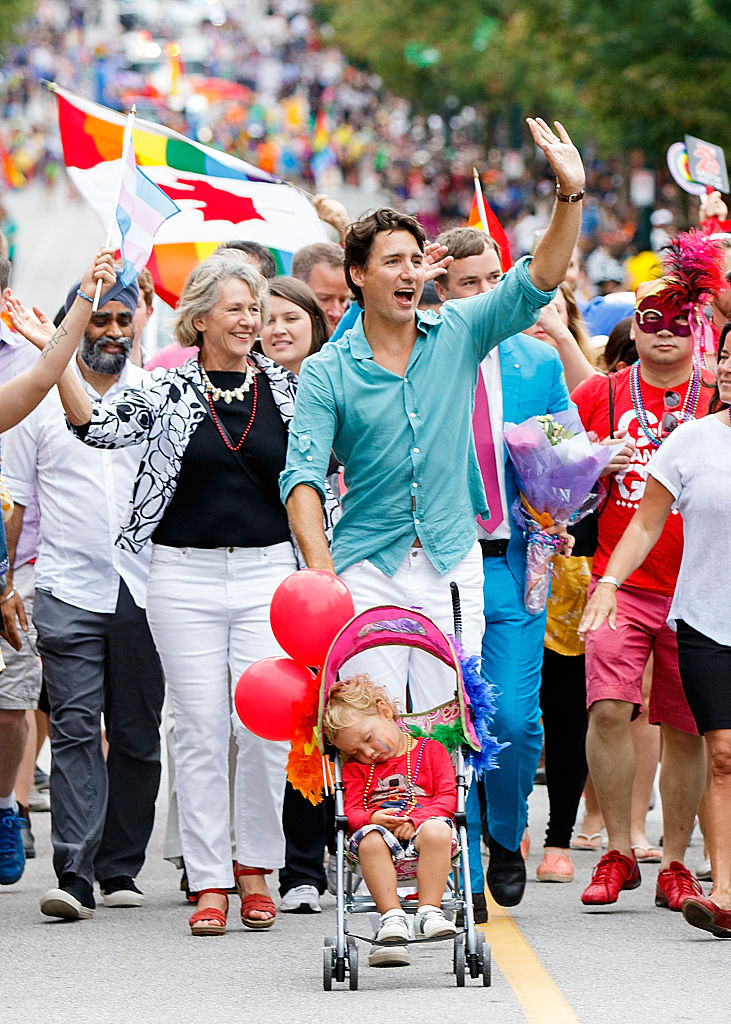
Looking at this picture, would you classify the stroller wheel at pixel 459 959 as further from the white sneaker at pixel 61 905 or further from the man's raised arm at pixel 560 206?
the man's raised arm at pixel 560 206

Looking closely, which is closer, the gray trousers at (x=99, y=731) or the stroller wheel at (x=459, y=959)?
the stroller wheel at (x=459, y=959)

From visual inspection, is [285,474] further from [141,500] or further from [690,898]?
[690,898]

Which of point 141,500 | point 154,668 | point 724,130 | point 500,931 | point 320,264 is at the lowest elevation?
point 500,931

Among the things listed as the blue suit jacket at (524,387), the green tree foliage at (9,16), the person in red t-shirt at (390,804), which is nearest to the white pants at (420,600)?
the person in red t-shirt at (390,804)

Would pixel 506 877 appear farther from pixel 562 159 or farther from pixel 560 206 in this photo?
pixel 562 159

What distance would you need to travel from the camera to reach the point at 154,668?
8758mm

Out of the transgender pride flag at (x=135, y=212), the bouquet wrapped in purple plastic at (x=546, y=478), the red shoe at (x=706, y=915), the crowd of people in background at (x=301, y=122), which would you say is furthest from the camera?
the crowd of people in background at (x=301, y=122)

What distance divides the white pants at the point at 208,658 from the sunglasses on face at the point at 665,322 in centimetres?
179

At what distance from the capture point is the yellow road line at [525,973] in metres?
6.45

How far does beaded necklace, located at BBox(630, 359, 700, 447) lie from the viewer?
8.86 m

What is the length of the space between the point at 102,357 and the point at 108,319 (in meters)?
0.16

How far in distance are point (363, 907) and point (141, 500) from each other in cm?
187

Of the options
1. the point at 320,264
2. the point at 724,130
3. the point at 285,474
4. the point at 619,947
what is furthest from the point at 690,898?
the point at 724,130

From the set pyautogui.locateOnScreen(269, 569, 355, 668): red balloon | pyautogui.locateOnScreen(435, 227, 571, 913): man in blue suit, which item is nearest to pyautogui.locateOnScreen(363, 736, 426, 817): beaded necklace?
pyautogui.locateOnScreen(269, 569, 355, 668): red balloon
